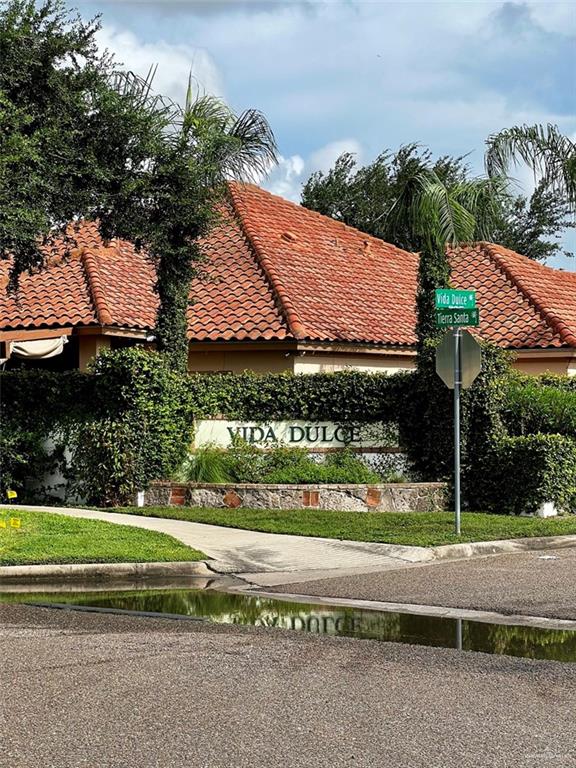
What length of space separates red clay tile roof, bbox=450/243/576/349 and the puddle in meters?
16.4

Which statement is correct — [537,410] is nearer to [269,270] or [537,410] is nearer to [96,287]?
[269,270]

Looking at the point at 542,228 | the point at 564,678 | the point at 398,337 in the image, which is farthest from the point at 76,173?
the point at 542,228

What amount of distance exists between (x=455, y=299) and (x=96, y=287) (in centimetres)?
1148

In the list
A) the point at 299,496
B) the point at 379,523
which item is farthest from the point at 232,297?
the point at 379,523

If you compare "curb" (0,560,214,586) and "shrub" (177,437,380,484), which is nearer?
"curb" (0,560,214,586)

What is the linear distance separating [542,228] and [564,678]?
46.2m

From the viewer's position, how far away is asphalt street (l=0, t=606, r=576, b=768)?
6.12 m

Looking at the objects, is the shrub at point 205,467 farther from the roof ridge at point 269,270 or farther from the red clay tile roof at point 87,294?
the red clay tile roof at point 87,294

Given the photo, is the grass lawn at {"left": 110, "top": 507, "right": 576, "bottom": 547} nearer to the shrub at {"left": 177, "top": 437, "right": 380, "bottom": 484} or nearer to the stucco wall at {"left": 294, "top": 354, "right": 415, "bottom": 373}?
the shrub at {"left": 177, "top": 437, "right": 380, "bottom": 484}

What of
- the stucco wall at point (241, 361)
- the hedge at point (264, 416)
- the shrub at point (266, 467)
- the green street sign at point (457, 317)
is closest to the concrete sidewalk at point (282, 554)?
the hedge at point (264, 416)

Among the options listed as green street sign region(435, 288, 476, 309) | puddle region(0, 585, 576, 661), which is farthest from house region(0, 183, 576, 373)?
puddle region(0, 585, 576, 661)

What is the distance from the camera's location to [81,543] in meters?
14.4

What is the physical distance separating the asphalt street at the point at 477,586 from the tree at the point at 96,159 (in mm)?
7628

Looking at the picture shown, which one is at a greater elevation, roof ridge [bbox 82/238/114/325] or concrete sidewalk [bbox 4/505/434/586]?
roof ridge [bbox 82/238/114/325]
